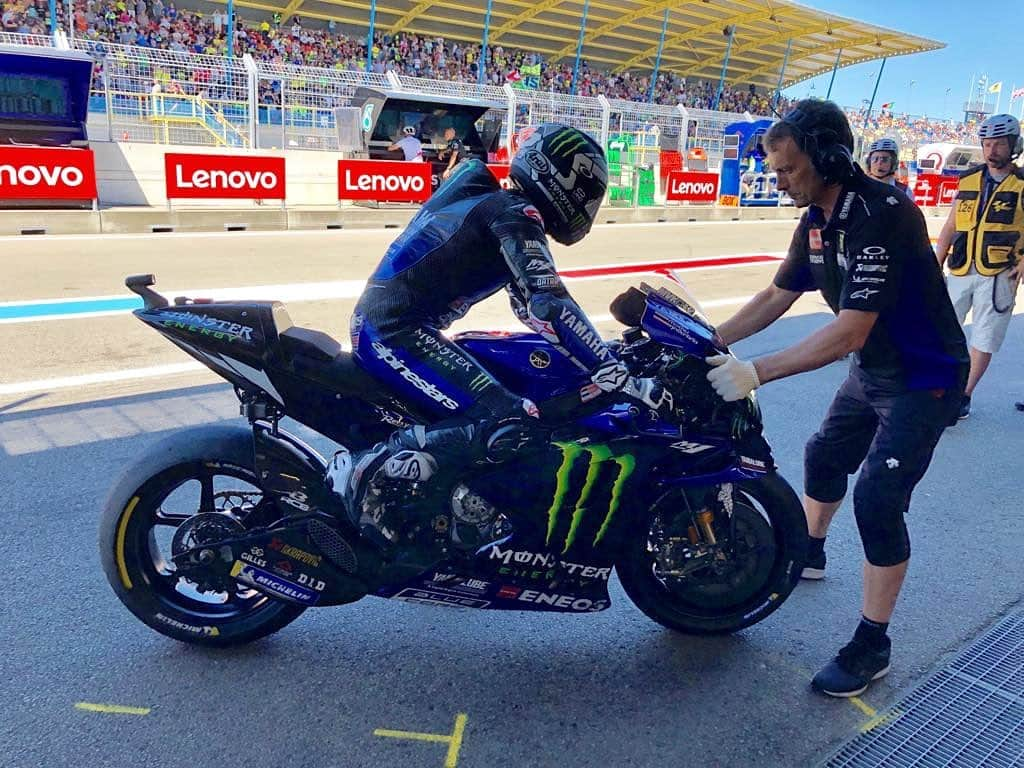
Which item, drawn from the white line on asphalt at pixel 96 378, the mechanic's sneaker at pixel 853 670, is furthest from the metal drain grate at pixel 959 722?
the white line on asphalt at pixel 96 378

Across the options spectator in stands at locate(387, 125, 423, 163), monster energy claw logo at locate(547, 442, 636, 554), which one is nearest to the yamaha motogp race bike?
monster energy claw logo at locate(547, 442, 636, 554)

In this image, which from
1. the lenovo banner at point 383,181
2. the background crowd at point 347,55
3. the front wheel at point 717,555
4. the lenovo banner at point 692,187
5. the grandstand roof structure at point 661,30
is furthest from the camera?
the grandstand roof structure at point 661,30

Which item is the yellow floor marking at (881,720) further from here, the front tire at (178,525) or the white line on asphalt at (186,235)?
the white line on asphalt at (186,235)

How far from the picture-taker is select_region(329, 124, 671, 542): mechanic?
269cm

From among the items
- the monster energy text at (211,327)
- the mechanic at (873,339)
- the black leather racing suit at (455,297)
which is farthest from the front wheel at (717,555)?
the monster energy text at (211,327)

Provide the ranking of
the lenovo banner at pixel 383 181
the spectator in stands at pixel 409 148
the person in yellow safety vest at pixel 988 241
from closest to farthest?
the person in yellow safety vest at pixel 988 241
the lenovo banner at pixel 383 181
the spectator in stands at pixel 409 148

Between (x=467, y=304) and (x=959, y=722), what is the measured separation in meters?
2.14

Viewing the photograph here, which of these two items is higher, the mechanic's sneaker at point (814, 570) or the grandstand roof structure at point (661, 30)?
the grandstand roof structure at point (661, 30)

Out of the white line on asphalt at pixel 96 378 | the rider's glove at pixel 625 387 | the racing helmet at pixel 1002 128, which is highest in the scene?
the racing helmet at pixel 1002 128

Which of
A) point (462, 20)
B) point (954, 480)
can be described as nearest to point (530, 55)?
point (462, 20)

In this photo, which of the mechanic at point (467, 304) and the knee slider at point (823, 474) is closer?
the mechanic at point (467, 304)

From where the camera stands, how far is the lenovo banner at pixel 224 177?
48.1 feet

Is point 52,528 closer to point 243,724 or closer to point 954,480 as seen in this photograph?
point 243,724

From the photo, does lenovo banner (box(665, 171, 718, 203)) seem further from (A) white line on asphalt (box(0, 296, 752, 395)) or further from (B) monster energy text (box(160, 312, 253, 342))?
(B) monster energy text (box(160, 312, 253, 342))
